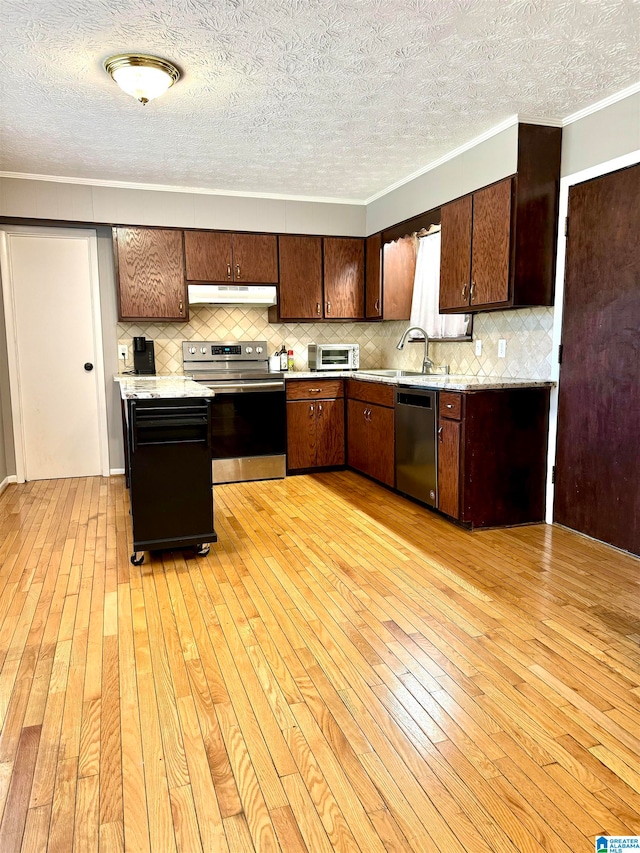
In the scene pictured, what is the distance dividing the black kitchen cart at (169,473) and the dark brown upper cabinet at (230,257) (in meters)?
2.35

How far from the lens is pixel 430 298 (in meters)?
4.94

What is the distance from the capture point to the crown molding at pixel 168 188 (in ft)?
15.2

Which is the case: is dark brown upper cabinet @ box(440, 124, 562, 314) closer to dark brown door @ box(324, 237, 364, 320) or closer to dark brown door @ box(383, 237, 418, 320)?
dark brown door @ box(383, 237, 418, 320)

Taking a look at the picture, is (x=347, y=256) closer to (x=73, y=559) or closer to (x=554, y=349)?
(x=554, y=349)

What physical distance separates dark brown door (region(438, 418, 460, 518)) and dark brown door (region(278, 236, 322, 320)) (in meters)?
2.23

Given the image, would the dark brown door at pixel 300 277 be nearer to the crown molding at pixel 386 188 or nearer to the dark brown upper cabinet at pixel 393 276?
the crown molding at pixel 386 188

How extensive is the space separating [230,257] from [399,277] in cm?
156

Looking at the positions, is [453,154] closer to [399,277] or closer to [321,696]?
[399,277]

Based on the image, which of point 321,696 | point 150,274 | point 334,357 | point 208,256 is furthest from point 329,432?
point 321,696

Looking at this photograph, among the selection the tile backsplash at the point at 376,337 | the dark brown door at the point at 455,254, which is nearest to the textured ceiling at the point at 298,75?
the dark brown door at the point at 455,254

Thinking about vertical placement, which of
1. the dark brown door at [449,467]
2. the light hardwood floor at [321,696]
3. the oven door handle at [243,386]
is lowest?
the light hardwood floor at [321,696]

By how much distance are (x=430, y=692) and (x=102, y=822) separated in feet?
3.53

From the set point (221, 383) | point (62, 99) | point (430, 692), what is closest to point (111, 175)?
point (62, 99)

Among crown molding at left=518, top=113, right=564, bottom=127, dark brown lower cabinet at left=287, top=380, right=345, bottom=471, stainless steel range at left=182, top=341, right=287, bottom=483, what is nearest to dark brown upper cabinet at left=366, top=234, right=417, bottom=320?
dark brown lower cabinet at left=287, top=380, right=345, bottom=471
